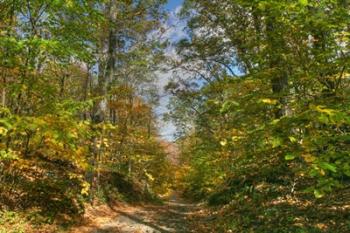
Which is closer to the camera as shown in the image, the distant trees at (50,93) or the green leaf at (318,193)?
the green leaf at (318,193)

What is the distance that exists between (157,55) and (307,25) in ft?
59.8

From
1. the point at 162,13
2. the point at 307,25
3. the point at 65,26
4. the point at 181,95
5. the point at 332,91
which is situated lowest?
the point at 332,91

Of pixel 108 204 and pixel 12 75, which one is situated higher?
pixel 12 75

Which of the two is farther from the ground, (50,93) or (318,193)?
(50,93)

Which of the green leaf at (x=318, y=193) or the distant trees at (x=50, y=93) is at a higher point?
the distant trees at (x=50, y=93)

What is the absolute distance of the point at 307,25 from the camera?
5.78m

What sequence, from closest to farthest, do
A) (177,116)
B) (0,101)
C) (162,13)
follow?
(0,101) < (162,13) < (177,116)

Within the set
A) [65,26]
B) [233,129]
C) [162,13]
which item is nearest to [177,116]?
[162,13]

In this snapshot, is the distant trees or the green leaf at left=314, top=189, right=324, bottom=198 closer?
the green leaf at left=314, top=189, right=324, bottom=198

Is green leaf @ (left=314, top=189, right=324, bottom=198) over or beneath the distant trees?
beneath

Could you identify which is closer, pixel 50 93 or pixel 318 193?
pixel 318 193

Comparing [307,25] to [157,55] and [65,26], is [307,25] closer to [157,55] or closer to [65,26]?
[65,26]

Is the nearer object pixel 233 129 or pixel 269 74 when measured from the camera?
pixel 269 74

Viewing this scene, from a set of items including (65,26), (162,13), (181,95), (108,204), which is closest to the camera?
(65,26)
